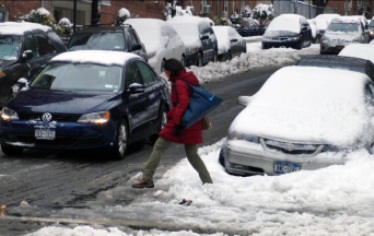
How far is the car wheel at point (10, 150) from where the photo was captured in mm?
11602

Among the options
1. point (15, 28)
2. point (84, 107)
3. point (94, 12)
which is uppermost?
point (94, 12)

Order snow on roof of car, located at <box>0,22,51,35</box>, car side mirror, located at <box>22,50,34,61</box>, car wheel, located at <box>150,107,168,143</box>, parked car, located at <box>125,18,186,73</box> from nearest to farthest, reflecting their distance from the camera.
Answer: car wheel, located at <box>150,107,168,143</box>
car side mirror, located at <box>22,50,34,61</box>
snow on roof of car, located at <box>0,22,51,35</box>
parked car, located at <box>125,18,186,73</box>

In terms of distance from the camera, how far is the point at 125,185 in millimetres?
9695

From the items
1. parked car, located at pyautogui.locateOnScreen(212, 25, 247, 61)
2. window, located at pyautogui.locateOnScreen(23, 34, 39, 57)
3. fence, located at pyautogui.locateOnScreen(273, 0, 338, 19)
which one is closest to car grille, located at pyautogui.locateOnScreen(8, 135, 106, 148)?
window, located at pyautogui.locateOnScreen(23, 34, 39, 57)

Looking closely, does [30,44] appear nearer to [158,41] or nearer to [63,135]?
[63,135]

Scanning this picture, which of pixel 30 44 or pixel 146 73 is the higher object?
pixel 30 44

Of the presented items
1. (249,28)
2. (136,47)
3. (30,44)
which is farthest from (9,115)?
(249,28)

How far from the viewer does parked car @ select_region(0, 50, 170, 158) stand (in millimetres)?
11211

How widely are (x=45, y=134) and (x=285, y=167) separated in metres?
3.57

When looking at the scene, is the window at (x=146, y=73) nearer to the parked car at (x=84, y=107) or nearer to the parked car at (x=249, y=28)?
the parked car at (x=84, y=107)

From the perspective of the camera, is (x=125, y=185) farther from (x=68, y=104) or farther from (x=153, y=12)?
(x=153, y=12)

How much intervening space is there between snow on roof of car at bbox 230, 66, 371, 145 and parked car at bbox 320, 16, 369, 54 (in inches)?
945

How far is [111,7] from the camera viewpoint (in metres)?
44.5

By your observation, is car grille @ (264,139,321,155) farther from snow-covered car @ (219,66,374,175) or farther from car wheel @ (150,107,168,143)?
car wheel @ (150,107,168,143)
